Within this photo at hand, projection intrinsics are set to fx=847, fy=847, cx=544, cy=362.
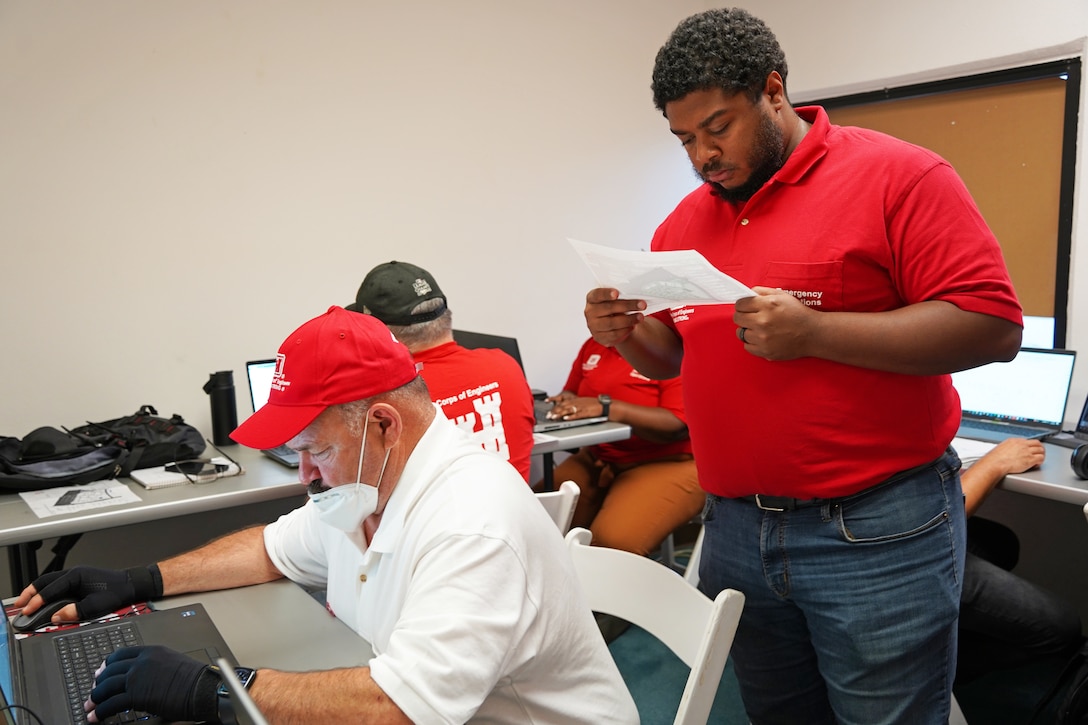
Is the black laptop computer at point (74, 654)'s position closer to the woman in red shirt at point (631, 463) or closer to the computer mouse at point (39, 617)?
the computer mouse at point (39, 617)

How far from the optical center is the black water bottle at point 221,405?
9.63 feet

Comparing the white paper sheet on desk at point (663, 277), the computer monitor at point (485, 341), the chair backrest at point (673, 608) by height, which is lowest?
the chair backrest at point (673, 608)

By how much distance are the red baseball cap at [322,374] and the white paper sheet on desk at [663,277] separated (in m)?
0.35

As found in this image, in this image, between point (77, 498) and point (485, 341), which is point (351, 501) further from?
point (485, 341)

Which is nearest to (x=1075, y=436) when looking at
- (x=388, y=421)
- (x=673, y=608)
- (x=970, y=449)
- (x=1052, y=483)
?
(x=970, y=449)

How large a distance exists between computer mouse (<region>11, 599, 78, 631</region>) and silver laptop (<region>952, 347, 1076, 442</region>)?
8.46 feet

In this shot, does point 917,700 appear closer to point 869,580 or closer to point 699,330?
point 869,580

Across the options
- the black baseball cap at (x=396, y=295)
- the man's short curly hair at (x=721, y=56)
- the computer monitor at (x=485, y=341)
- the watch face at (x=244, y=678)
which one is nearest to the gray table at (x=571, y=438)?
the computer monitor at (x=485, y=341)

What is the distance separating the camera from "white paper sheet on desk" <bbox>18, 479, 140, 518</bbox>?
2166 millimetres

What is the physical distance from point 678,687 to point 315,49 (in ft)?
8.60

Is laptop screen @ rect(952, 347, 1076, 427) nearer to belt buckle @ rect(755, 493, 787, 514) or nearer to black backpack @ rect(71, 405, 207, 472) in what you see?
belt buckle @ rect(755, 493, 787, 514)

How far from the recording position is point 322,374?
1.21m

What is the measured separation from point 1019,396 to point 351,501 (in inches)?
98.5

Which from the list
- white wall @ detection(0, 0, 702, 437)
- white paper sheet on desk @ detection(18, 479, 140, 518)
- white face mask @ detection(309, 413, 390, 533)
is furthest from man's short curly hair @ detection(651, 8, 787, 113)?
white wall @ detection(0, 0, 702, 437)
